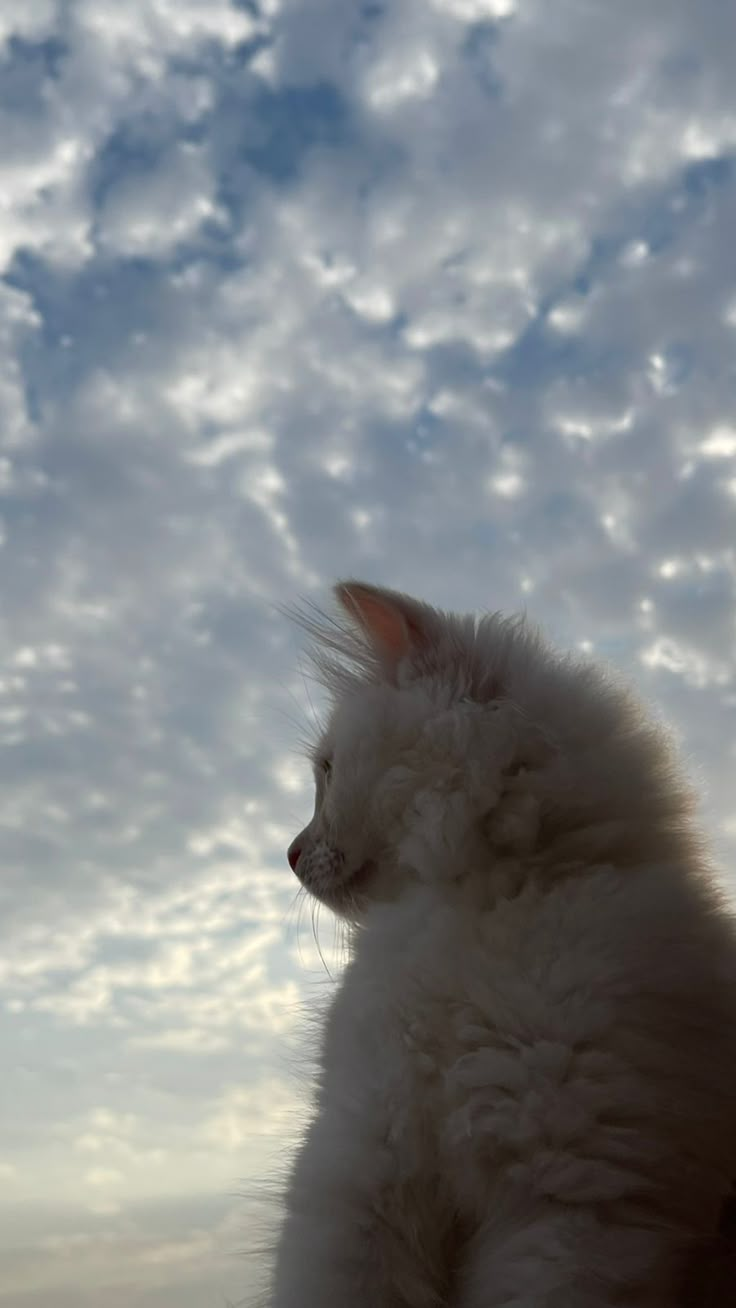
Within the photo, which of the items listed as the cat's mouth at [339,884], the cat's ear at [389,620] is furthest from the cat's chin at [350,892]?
the cat's ear at [389,620]

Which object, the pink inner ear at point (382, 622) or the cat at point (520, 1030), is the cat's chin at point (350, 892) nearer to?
the cat at point (520, 1030)

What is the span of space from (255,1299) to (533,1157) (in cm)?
43

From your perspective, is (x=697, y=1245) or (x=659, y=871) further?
(x=659, y=871)

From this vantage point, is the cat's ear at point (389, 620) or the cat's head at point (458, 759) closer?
the cat's head at point (458, 759)

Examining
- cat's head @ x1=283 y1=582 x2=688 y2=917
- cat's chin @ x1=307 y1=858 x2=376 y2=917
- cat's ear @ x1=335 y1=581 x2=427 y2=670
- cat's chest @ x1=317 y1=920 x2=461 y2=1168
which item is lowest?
cat's chest @ x1=317 y1=920 x2=461 y2=1168

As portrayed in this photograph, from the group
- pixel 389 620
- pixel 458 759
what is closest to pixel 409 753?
pixel 458 759

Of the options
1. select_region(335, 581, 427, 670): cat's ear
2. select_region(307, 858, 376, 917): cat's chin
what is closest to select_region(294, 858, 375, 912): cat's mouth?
select_region(307, 858, 376, 917): cat's chin

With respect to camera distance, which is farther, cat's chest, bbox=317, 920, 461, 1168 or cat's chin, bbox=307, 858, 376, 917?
cat's chin, bbox=307, 858, 376, 917

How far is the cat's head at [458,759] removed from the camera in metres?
1.20

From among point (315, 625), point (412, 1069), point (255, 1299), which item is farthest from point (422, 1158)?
point (315, 625)

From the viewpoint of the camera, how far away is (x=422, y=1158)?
0.95 meters

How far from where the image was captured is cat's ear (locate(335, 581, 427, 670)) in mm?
1433

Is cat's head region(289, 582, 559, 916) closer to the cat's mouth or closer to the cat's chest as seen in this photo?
the cat's mouth

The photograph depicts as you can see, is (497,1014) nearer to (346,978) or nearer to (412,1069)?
(412,1069)
